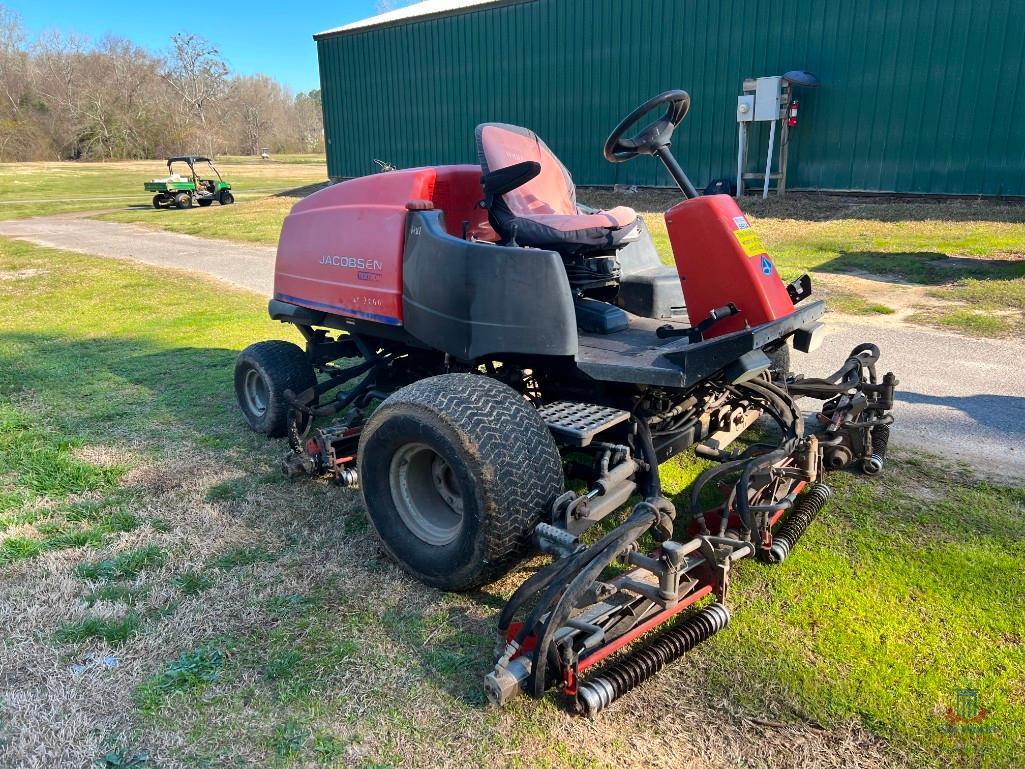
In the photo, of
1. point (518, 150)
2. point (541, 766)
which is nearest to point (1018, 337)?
point (518, 150)

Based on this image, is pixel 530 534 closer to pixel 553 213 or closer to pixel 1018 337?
Result: pixel 553 213

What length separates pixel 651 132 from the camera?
3.35m

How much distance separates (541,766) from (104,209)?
25529 millimetres

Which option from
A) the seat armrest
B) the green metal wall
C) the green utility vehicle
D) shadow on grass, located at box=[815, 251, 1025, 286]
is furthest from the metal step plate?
the green utility vehicle

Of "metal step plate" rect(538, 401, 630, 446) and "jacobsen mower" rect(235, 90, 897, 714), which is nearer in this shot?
"jacobsen mower" rect(235, 90, 897, 714)

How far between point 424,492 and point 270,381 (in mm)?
1637

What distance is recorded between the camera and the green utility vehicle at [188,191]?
22.9 m

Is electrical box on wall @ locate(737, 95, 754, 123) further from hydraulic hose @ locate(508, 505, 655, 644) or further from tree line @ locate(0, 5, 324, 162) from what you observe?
tree line @ locate(0, 5, 324, 162)

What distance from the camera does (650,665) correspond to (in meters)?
2.22

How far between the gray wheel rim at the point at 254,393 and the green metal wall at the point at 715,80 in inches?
477

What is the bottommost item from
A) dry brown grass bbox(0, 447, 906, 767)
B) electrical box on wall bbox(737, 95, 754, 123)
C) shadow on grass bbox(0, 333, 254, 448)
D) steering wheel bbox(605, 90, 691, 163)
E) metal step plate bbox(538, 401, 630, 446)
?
dry brown grass bbox(0, 447, 906, 767)

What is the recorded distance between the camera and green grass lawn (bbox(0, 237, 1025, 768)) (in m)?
2.09

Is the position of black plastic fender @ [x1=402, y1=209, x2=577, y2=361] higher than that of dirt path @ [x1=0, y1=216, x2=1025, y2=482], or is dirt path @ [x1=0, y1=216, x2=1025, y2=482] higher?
black plastic fender @ [x1=402, y1=209, x2=577, y2=361]

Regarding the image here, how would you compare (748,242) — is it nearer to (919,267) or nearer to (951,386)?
(951,386)
